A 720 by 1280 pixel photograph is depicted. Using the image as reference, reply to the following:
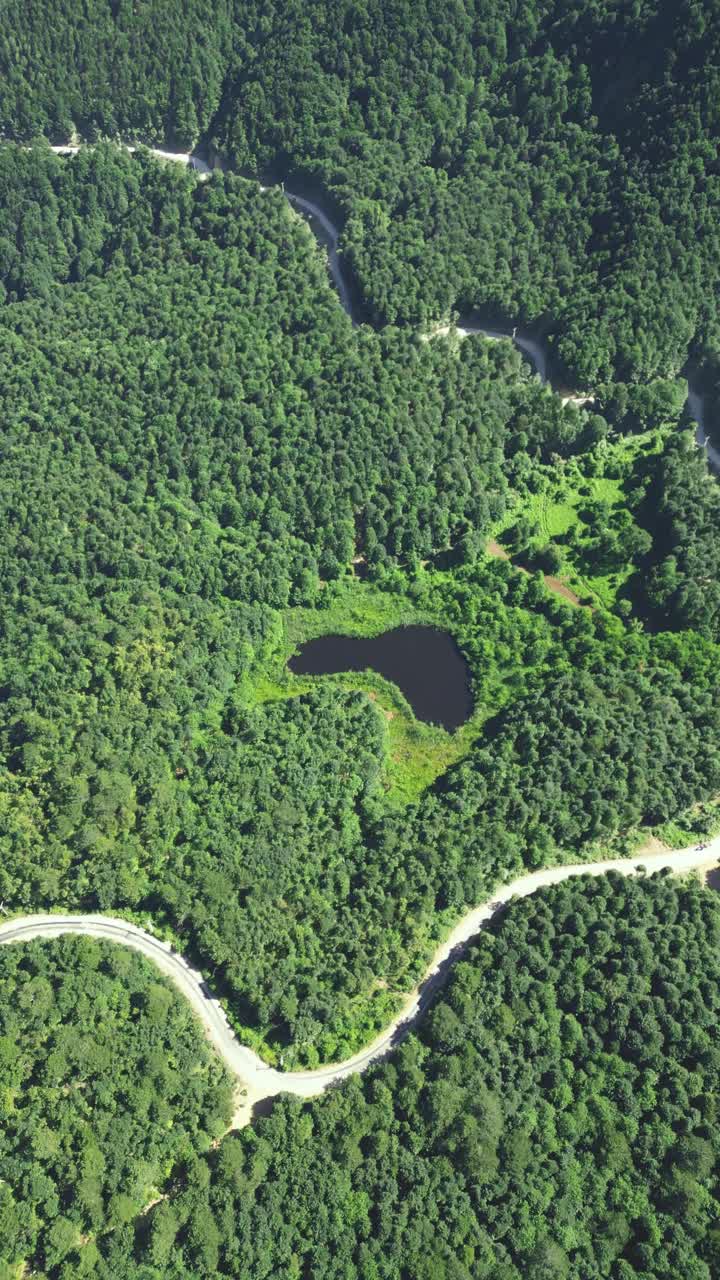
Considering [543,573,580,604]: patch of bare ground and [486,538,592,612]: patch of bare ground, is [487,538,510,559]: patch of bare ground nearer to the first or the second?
[486,538,592,612]: patch of bare ground

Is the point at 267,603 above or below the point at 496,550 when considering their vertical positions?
below

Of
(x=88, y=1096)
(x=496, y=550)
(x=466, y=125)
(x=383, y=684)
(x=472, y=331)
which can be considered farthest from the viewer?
(x=466, y=125)

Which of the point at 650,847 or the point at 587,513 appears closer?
the point at 650,847

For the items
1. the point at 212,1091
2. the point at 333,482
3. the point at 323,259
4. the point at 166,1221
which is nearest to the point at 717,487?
the point at 333,482

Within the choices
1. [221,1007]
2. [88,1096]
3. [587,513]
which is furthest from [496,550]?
[88,1096]

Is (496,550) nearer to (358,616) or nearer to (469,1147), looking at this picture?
(358,616)

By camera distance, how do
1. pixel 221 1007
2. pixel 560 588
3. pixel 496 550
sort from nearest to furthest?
1. pixel 221 1007
2. pixel 560 588
3. pixel 496 550

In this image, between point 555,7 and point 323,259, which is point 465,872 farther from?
point 555,7

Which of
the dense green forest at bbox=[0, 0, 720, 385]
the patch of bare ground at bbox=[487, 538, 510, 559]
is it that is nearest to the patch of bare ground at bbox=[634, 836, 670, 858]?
the patch of bare ground at bbox=[487, 538, 510, 559]
